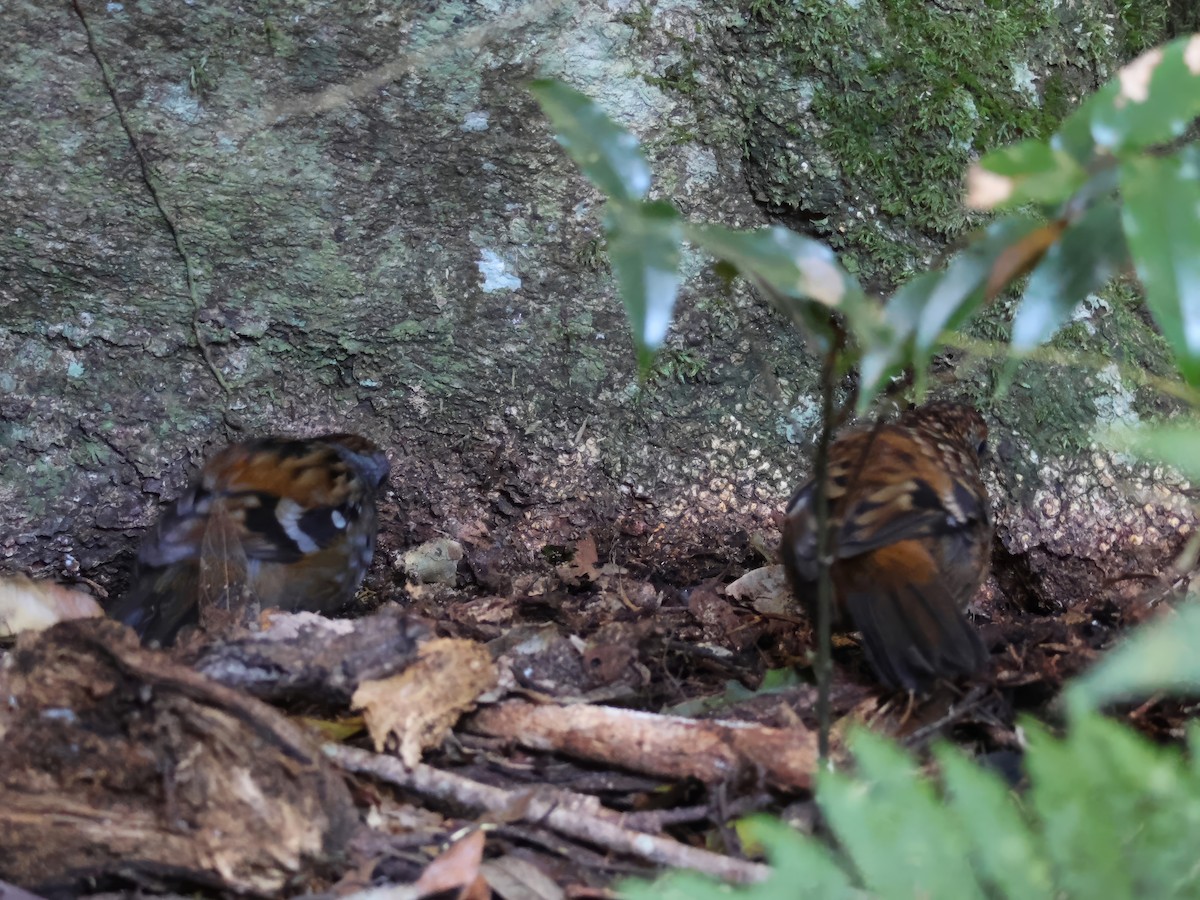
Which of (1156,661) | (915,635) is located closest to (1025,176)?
(1156,661)

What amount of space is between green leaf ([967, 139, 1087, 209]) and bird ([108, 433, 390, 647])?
259cm

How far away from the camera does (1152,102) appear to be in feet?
4.77

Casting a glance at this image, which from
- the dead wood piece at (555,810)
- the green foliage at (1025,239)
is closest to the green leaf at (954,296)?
the green foliage at (1025,239)

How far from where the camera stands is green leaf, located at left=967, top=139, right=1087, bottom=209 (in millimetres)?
1433

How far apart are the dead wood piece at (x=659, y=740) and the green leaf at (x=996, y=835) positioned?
0.81 m

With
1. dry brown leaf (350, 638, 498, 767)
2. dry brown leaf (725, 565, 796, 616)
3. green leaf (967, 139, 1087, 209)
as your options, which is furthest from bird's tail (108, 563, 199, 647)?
green leaf (967, 139, 1087, 209)

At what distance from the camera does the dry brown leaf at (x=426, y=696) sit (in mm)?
2395

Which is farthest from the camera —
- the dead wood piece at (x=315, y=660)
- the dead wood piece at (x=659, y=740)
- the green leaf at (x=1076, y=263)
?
the dead wood piece at (x=315, y=660)

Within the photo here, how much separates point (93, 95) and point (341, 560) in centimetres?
175

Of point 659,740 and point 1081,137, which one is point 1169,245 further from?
point 659,740

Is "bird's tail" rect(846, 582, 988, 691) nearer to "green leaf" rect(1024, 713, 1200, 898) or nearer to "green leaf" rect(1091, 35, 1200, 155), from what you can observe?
"green leaf" rect(1024, 713, 1200, 898)

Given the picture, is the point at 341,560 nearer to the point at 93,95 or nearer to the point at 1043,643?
the point at 93,95

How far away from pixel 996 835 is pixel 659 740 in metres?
1.09

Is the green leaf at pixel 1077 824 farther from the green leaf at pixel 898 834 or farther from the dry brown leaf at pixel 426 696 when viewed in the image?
the dry brown leaf at pixel 426 696
